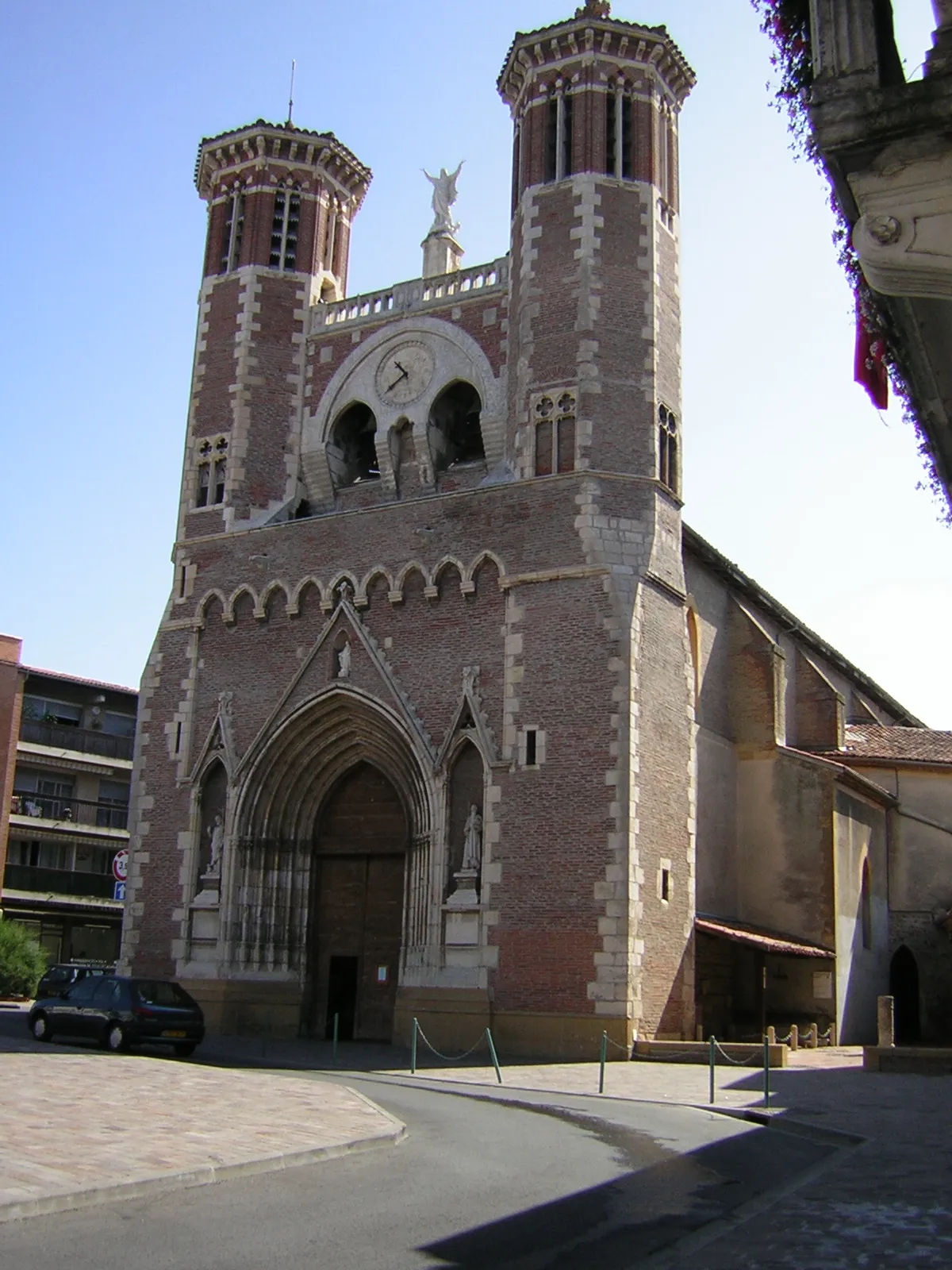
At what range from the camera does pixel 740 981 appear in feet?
97.1

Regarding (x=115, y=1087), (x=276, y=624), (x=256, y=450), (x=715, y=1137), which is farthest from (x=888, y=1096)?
(x=256, y=450)

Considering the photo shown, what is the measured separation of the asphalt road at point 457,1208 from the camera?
25.8 feet

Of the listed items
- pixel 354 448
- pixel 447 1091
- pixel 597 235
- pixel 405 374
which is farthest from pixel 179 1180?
pixel 354 448

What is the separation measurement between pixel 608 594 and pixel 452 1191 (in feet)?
53.9

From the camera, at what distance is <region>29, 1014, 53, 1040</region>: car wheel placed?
2367 centimetres

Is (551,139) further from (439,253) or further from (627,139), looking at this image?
(439,253)

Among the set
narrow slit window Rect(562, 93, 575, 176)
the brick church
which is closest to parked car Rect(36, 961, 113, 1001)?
the brick church

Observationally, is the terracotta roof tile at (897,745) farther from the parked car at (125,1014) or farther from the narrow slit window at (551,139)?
the parked car at (125,1014)

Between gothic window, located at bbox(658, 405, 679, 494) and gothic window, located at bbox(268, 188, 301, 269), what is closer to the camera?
gothic window, located at bbox(658, 405, 679, 494)

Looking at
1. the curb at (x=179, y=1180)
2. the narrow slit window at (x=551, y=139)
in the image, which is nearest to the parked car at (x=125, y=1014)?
the curb at (x=179, y=1180)

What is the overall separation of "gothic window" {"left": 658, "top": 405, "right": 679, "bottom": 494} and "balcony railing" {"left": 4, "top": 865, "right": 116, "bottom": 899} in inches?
1161

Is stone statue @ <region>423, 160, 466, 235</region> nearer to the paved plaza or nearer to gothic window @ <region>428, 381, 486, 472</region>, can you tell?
gothic window @ <region>428, 381, 486, 472</region>

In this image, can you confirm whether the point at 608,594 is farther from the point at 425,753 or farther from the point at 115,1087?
the point at 115,1087

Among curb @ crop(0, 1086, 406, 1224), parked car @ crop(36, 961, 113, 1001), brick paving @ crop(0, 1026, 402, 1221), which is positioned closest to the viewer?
curb @ crop(0, 1086, 406, 1224)
